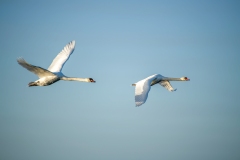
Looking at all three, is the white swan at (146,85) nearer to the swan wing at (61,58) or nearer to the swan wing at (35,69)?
the swan wing at (35,69)

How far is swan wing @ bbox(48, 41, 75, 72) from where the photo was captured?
41031 mm

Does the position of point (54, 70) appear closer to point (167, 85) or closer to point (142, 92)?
point (142, 92)

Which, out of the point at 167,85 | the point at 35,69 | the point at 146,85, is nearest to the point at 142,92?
the point at 146,85

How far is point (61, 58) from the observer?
41938 millimetres

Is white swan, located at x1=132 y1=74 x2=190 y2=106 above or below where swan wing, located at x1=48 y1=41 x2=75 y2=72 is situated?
below

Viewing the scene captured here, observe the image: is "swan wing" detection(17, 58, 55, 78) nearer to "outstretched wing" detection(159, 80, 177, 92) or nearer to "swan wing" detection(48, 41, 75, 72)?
"swan wing" detection(48, 41, 75, 72)

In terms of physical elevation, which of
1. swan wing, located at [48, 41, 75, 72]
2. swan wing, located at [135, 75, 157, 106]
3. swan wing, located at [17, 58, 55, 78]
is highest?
swan wing, located at [48, 41, 75, 72]

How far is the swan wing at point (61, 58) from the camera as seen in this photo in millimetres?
41031

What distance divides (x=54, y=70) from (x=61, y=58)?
5.71 feet

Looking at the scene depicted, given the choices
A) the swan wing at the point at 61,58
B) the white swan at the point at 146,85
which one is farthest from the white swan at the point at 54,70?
the white swan at the point at 146,85

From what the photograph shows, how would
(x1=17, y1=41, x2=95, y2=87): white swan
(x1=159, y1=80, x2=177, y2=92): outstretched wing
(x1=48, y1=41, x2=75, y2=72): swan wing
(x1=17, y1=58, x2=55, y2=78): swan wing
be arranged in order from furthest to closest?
1. (x1=159, y1=80, x2=177, y2=92): outstretched wing
2. (x1=48, y1=41, x2=75, y2=72): swan wing
3. (x1=17, y1=41, x2=95, y2=87): white swan
4. (x1=17, y1=58, x2=55, y2=78): swan wing

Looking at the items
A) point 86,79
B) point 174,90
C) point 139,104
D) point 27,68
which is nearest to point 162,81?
point 174,90

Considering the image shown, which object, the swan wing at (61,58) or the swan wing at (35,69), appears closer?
the swan wing at (35,69)

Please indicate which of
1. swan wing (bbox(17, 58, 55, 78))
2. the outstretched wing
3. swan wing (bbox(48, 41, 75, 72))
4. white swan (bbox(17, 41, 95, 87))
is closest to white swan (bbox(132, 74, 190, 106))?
the outstretched wing
